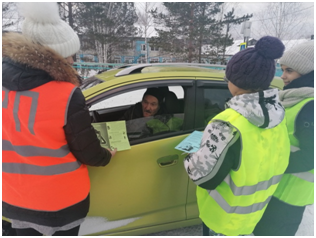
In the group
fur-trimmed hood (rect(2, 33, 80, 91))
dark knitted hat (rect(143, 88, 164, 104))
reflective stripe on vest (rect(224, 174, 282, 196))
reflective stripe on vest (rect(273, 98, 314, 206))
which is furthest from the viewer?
dark knitted hat (rect(143, 88, 164, 104))

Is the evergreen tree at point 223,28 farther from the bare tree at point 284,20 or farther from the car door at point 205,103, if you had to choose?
the car door at point 205,103

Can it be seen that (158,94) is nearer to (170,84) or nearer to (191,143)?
(170,84)

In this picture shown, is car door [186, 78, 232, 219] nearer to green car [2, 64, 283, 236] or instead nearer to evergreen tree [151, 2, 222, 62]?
green car [2, 64, 283, 236]

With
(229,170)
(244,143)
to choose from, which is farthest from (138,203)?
(244,143)

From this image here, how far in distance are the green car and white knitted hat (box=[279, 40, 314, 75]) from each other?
0.58 meters

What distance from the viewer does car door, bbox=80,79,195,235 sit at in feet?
5.61

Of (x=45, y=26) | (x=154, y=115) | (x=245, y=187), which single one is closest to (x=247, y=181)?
(x=245, y=187)

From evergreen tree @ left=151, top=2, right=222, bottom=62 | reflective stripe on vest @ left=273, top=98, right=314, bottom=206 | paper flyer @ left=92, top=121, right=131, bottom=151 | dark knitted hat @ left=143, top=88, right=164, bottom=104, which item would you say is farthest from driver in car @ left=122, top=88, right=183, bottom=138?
evergreen tree @ left=151, top=2, right=222, bottom=62

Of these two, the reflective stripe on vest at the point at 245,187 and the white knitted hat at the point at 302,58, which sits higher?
the white knitted hat at the point at 302,58

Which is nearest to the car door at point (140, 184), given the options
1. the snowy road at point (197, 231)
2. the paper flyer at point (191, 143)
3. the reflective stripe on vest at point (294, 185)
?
the paper flyer at point (191, 143)

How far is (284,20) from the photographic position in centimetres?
1648

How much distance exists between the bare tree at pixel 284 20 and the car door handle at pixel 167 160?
18.9 meters

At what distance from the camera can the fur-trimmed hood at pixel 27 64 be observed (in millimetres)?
1049

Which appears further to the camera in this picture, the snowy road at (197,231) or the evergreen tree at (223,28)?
the evergreen tree at (223,28)
